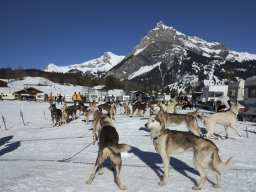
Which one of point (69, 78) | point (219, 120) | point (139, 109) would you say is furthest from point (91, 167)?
point (69, 78)

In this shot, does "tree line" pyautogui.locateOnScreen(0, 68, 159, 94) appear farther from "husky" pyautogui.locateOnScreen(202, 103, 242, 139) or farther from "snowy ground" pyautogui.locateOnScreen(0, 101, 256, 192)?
"snowy ground" pyautogui.locateOnScreen(0, 101, 256, 192)

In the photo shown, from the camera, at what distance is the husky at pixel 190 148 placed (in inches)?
256

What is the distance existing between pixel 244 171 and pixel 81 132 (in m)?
9.19

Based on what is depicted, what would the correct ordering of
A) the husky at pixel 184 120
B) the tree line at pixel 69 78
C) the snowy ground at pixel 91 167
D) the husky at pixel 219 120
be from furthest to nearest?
the tree line at pixel 69 78 → the husky at pixel 219 120 → the husky at pixel 184 120 → the snowy ground at pixel 91 167

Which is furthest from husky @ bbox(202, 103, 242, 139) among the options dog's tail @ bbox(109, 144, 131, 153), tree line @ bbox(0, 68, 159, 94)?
tree line @ bbox(0, 68, 159, 94)

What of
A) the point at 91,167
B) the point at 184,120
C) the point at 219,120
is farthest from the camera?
the point at 184,120

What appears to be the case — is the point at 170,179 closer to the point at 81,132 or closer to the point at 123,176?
the point at 123,176

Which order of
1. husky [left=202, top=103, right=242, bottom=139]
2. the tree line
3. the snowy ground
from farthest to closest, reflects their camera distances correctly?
the tree line < husky [left=202, top=103, right=242, bottom=139] < the snowy ground

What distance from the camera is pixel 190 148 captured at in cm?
688

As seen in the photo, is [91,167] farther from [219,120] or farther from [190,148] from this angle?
[219,120]

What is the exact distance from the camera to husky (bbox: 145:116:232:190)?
21.4ft

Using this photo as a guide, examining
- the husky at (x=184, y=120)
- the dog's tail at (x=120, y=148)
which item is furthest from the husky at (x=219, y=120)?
the dog's tail at (x=120, y=148)

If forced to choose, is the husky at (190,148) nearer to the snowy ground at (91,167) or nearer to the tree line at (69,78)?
the snowy ground at (91,167)

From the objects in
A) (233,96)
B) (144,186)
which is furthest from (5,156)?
(233,96)
